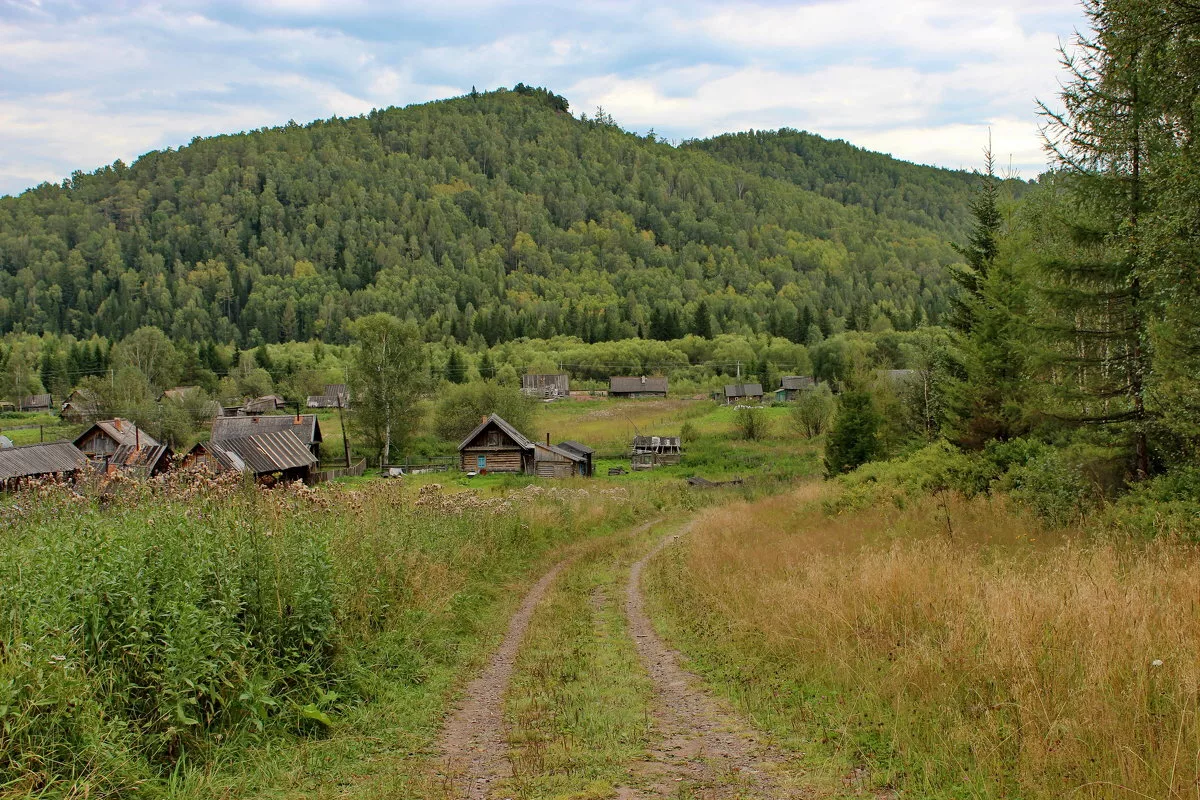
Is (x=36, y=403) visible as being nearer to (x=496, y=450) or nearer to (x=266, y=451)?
(x=266, y=451)

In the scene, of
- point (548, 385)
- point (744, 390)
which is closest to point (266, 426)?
point (548, 385)

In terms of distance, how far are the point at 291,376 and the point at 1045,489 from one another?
379ft

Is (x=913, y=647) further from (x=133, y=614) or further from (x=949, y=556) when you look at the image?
(x=133, y=614)

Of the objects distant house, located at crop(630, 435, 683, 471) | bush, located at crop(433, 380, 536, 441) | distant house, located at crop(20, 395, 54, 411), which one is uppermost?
distant house, located at crop(20, 395, 54, 411)

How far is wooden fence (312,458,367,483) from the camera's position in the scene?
53.6 m

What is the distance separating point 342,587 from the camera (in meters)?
9.16

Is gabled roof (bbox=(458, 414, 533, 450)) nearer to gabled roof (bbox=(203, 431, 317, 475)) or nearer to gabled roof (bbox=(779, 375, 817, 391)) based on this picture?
gabled roof (bbox=(203, 431, 317, 475))

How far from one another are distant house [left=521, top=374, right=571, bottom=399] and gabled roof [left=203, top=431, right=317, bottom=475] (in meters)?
59.9

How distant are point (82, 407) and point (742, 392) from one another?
80.7 meters

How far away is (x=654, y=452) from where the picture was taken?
213ft

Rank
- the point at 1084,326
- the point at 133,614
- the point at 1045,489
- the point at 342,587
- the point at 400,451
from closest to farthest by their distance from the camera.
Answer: the point at 133,614 < the point at 342,587 < the point at 1045,489 < the point at 1084,326 < the point at 400,451

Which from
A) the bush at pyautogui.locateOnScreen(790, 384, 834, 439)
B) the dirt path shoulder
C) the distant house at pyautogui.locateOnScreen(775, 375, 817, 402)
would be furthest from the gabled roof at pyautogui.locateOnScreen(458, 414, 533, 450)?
the distant house at pyautogui.locateOnScreen(775, 375, 817, 402)

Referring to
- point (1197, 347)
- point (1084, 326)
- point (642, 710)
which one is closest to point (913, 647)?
point (642, 710)

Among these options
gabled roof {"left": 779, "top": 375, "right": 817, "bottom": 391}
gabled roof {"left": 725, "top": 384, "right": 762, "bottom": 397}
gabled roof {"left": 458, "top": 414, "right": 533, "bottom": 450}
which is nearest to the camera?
gabled roof {"left": 458, "top": 414, "right": 533, "bottom": 450}
